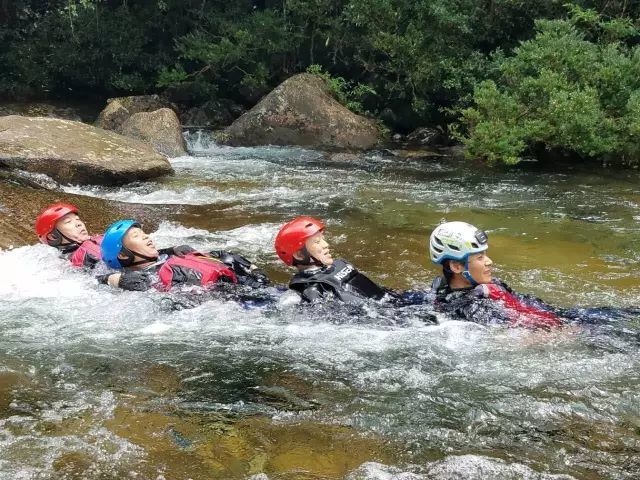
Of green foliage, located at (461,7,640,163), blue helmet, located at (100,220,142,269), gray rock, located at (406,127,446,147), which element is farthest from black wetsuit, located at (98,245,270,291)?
gray rock, located at (406,127,446,147)

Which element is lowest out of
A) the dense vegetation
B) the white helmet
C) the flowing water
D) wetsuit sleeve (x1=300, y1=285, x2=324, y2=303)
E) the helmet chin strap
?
the flowing water

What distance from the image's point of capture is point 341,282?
5.43m

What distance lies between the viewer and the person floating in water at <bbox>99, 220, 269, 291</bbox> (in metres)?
5.93

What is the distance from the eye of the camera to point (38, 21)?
21.5m

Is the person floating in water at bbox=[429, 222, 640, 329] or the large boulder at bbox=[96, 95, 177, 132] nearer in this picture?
the person floating in water at bbox=[429, 222, 640, 329]

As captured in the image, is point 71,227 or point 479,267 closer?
point 479,267

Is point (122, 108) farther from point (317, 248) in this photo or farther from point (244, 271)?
point (317, 248)

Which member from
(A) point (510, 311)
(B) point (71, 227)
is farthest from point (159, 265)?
(A) point (510, 311)

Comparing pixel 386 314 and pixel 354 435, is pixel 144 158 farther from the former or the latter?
pixel 354 435

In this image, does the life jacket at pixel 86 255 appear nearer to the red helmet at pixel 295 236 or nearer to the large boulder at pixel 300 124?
the red helmet at pixel 295 236

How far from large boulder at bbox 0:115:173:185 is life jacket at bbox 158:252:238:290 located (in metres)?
5.82

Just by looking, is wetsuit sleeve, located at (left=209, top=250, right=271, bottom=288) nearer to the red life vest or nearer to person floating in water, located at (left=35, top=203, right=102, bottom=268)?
person floating in water, located at (left=35, top=203, right=102, bottom=268)

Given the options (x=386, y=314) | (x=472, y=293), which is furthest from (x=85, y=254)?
(x=472, y=293)

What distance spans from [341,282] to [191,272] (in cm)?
138
